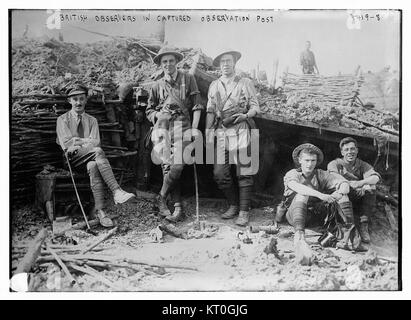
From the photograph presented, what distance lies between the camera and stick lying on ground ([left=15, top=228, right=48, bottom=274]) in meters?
6.32

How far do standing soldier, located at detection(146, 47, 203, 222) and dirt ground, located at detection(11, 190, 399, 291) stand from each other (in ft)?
0.92

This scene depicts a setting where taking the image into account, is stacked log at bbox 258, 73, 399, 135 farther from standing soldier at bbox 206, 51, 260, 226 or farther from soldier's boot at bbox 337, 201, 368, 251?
soldier's boot at bbox 337, 201, 368, 251

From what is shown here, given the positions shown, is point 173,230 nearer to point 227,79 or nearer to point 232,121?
point 232,121

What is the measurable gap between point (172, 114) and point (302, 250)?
230 centimetres

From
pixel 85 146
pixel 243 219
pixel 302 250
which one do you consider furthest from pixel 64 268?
pixel 302 250

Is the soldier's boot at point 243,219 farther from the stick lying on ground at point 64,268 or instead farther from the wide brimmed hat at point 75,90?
the wide brimmed hat at point 75,90

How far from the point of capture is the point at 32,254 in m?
6.35

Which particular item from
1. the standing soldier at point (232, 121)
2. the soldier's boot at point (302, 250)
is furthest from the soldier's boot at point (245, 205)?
the soldier's boot at point (302, 250)

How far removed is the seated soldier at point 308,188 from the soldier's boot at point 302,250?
1 cm

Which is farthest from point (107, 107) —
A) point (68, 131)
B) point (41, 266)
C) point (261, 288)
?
point (261, 288)

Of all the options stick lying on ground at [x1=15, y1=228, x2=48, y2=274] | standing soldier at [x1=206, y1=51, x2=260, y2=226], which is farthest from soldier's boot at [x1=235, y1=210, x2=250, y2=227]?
stick lying on ground at [x1=15, y1=228, x2=48, y2=274]

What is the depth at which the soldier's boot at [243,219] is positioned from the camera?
6.46 metres

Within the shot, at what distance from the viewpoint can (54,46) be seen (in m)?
6.45

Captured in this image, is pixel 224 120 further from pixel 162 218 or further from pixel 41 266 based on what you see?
pixel 41 266
